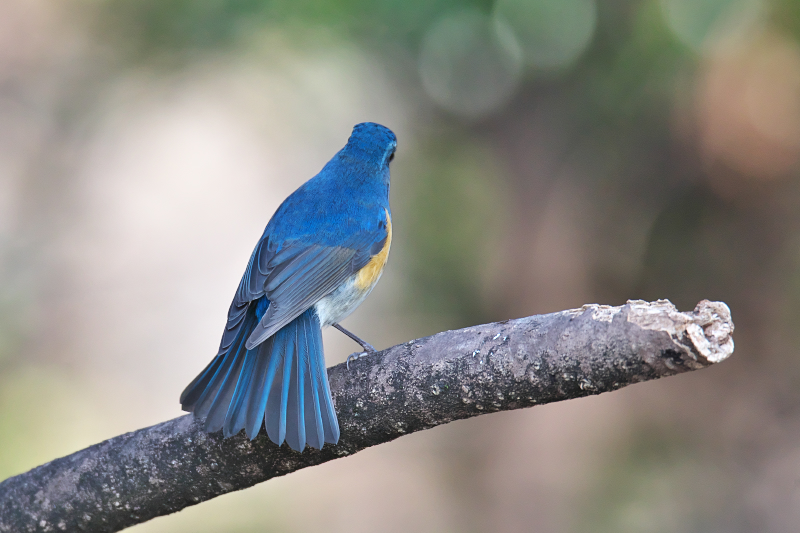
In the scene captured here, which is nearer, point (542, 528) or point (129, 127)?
point (542, 528)

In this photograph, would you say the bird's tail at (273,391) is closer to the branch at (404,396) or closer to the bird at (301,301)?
the bird at (301,301)

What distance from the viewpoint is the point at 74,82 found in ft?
19.6

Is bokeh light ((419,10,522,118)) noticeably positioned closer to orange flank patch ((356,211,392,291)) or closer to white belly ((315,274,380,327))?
orange flank patch ((356,211,392,291))

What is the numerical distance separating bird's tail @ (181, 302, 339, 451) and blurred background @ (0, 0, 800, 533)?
10.6 feet

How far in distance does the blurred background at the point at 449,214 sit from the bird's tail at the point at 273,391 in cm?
322

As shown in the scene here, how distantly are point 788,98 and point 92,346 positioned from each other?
6.14m

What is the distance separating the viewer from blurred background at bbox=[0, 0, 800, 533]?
4.95 m

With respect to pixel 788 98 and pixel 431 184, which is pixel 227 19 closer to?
pixel 431 184

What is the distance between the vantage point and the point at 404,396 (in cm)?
216

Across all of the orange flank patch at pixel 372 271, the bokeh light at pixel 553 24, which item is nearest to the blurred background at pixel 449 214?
the bokeh light at pixel 553 24

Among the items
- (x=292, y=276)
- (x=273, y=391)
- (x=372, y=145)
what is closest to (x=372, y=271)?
(x=292, y=276)

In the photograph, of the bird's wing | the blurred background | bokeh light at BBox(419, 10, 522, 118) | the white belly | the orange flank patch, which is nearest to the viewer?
the bird's wing

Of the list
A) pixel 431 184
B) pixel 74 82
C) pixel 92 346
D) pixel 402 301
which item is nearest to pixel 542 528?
pixel 402 301

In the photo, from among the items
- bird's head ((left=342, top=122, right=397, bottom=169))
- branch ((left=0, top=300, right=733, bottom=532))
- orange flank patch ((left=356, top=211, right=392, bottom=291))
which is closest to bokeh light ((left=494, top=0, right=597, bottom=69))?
bird's head ((left=342, top=122, right=397, bottom=169))
